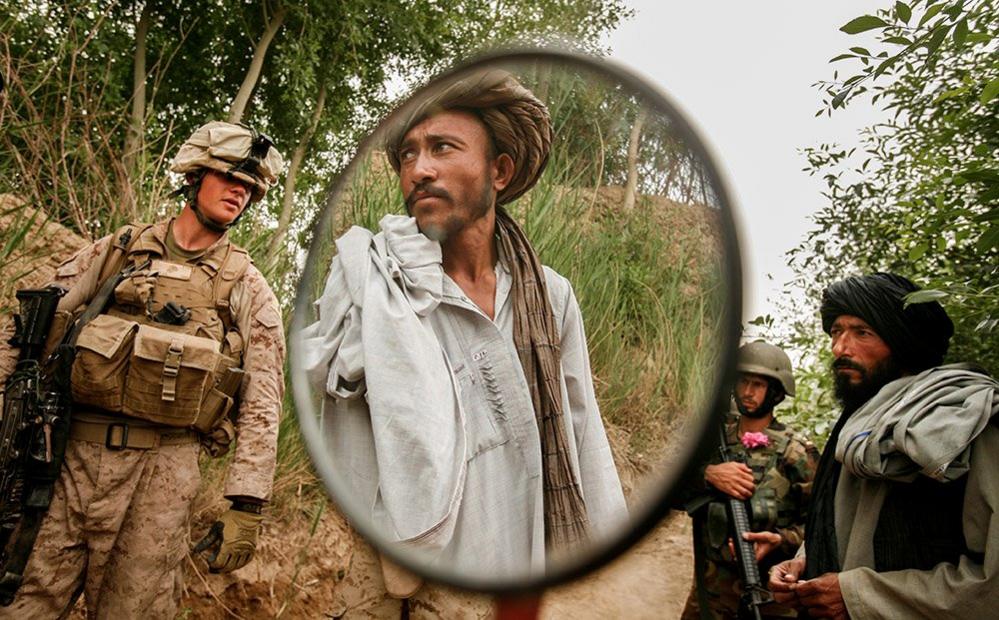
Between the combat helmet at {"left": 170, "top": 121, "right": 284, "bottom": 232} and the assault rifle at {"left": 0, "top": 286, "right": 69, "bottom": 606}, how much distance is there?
0.61 metres

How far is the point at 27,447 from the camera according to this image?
7.01 ft

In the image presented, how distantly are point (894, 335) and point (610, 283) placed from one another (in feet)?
6.82

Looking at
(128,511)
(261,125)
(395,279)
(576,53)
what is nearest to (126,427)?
(128,511)

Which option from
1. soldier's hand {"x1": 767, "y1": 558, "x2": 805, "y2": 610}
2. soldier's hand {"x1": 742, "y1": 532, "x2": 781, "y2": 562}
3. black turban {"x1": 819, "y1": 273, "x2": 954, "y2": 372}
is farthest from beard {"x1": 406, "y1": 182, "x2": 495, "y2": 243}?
soldier's hand {"x1": 742, "y1": 532, "x2": 781, "y2": 562}

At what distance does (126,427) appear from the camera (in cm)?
227

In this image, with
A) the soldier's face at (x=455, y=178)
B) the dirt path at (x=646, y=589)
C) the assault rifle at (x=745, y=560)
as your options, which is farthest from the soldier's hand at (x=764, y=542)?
the soldier's face at (x=455, y=178)

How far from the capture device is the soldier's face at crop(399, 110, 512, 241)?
68 cm

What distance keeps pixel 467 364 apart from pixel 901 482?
181cm

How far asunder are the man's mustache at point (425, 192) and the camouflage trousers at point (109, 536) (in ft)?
6.60

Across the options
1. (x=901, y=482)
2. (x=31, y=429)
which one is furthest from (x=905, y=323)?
(x=31, y=429)

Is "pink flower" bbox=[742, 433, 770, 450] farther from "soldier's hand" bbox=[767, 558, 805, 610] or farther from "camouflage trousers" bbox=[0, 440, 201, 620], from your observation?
"camouflage trousers" bbox=[0, 440, 201, 620]

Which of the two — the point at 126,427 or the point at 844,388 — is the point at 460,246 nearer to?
the point at 126,427

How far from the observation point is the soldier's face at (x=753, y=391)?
3.03 m

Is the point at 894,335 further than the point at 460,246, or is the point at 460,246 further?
the point at 894,335
